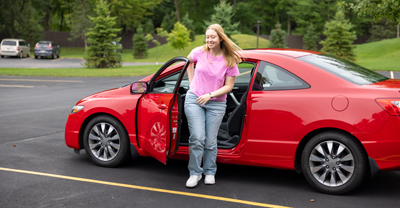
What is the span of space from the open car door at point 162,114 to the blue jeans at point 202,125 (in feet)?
0.45

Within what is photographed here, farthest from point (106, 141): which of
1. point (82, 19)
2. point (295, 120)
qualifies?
point (82, 19)

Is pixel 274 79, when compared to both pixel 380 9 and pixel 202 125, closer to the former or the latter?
pixel 202 125

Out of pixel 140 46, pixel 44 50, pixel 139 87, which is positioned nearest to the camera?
pixel 139 87

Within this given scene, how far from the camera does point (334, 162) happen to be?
437 centimetres

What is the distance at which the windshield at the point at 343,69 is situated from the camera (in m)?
4.58

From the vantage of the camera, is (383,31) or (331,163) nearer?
(331,163)

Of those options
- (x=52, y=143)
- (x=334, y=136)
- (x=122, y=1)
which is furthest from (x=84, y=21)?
(x=334, y=136)

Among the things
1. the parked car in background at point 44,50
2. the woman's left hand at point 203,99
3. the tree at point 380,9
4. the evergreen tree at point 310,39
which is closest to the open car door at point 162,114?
the woman's left hand at point 203,99

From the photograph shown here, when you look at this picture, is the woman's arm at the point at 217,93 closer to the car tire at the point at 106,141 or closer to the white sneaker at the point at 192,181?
the white sneaker at the point at 192,181

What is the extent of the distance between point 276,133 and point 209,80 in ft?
2.95

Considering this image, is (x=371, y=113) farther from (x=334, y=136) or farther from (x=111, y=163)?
(x=111, y=163)

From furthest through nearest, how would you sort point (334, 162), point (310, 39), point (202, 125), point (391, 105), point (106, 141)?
1. point (310, 39)
2. point (106, 141)
3. point (202, 125)
4. point (334, 162)
5. point (391, 105)

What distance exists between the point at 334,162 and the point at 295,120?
566 mm

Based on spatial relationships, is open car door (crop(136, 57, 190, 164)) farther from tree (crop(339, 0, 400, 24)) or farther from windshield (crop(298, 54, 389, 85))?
tree (crop(339, 0, 400, 24))
